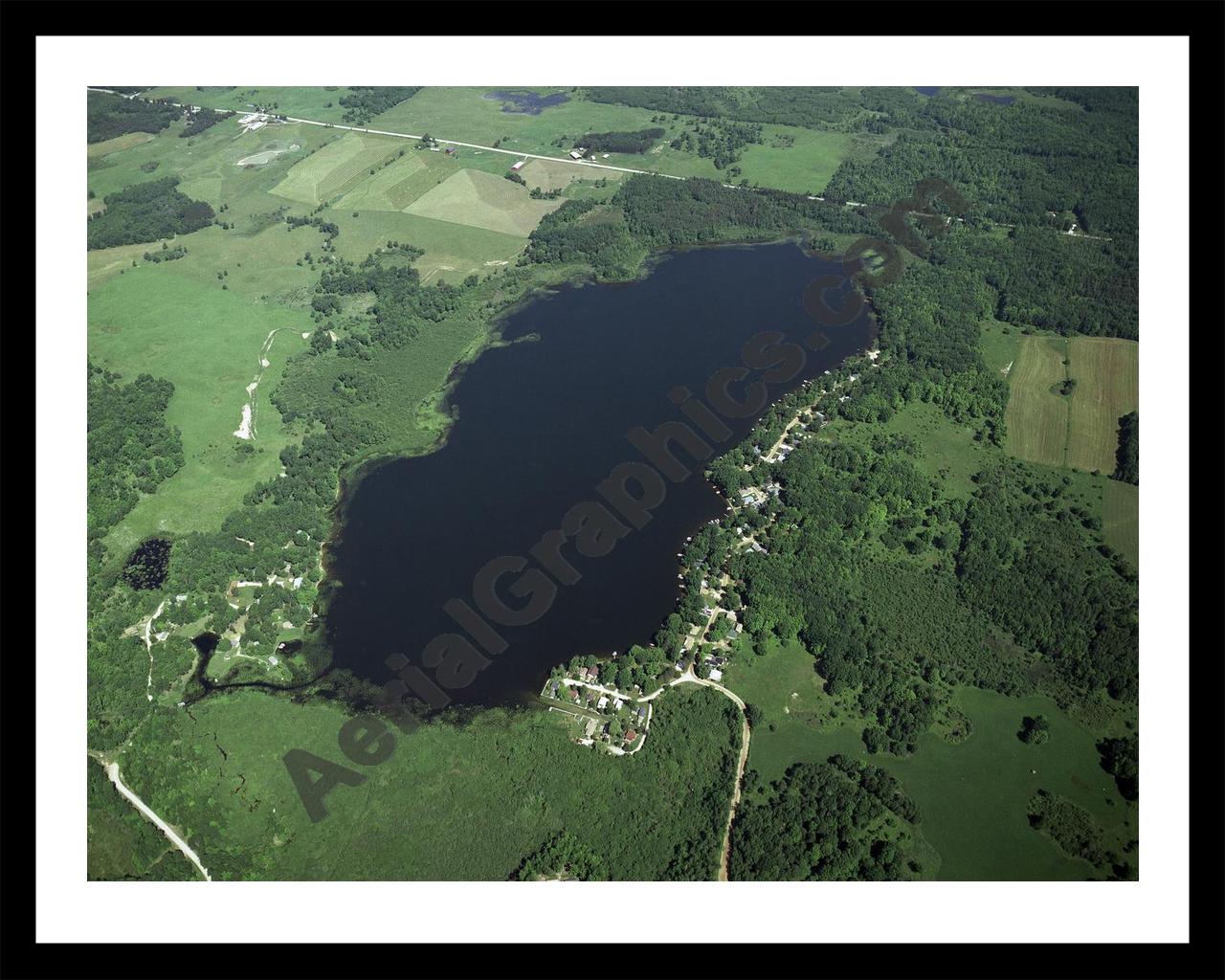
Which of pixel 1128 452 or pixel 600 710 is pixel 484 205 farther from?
pixel 600 710

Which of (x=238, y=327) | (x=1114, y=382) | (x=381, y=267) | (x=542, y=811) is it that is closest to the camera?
(x=542, y=811)

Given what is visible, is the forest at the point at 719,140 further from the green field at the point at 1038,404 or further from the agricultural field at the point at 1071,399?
the agricultural field at the point at 1071,399

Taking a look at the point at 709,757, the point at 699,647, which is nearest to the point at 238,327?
the point at 699,647

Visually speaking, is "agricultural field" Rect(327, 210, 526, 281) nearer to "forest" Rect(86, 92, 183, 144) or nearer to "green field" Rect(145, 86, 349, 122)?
"green field" Rect(145, 86, 349, 122)

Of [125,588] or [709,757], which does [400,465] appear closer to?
[125,588]

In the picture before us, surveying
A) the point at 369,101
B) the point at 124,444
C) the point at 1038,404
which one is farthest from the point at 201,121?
the point at 1038,404

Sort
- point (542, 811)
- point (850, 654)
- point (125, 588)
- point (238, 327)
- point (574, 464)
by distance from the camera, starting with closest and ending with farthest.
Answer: point (542, 811) → point (850, 654) → point (125, 588) → point (574, 464) → point (238, 327)
